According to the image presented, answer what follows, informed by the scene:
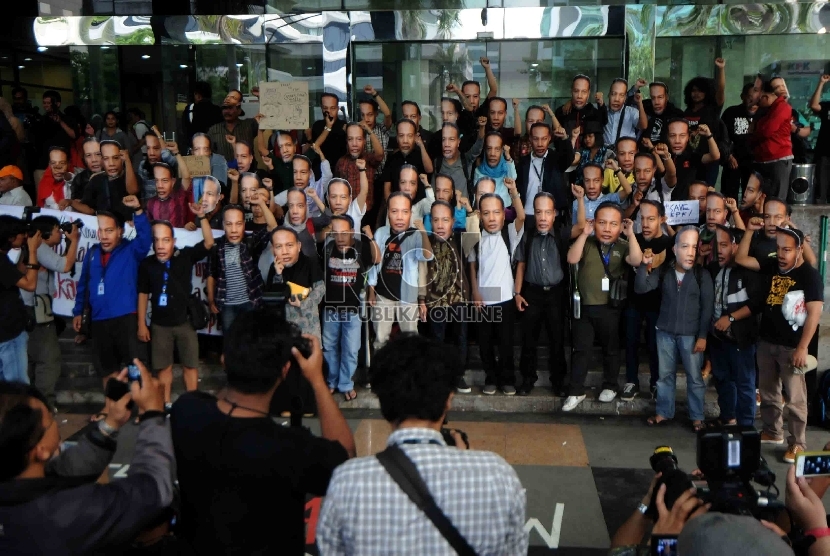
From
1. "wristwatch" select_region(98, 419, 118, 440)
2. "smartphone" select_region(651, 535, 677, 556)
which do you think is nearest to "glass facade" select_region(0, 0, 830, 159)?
"wristwatch" select_region(98, 419, 118, 440)

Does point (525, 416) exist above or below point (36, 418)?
below

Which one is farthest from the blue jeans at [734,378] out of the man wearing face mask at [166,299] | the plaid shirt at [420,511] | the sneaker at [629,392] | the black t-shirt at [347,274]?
the plaid shirt at [420,511]

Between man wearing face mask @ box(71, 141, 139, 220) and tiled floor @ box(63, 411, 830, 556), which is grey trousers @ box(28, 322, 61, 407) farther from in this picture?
man wearing face mask @ box(71, 141, 139, 220)

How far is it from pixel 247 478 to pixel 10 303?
4.43 m

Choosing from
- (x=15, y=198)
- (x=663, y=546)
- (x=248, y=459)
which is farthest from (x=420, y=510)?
(x=15, y=198)

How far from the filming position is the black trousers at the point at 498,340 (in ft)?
23.6

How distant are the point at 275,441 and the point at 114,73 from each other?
1096 cm

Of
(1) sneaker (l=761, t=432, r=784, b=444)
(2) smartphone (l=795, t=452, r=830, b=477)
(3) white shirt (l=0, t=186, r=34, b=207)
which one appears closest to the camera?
(2) smartphone (l=795, t=452, r=830, b=477)

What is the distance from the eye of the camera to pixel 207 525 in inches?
105

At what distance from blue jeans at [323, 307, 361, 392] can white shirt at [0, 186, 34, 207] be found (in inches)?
162

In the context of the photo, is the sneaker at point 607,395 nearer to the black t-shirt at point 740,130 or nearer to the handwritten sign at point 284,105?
the black t-shirt at point 740,130

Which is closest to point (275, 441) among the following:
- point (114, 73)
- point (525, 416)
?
point (525, 416)

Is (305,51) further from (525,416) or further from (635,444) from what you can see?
(635,444)

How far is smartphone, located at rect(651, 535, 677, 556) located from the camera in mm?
2574
